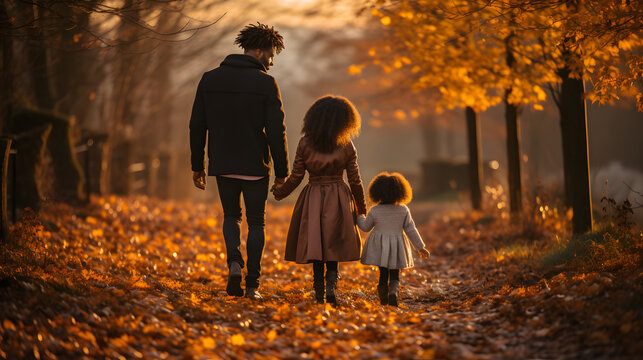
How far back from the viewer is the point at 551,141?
28234 mm

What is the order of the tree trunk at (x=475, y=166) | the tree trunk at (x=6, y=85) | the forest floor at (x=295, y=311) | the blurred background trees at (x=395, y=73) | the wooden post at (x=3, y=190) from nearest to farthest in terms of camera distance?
1. the forest floor at (x=295, y=311)
2. the wooden post at (x=3, y=190)
3. the blurred background trees at (x=395, y=73)
4. the tree trunk at (x=6, y=85)
5. the tree trunk at (x=475, y=166)

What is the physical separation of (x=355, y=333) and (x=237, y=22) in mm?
14580

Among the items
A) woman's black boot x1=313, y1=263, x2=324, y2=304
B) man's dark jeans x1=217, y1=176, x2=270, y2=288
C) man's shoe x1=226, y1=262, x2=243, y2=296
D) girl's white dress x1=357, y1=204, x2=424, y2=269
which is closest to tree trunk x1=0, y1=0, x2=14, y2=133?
man's dark jeans x1=217, y1=176, x2=270, y2=288

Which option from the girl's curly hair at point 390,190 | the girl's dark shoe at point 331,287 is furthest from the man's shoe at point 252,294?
the girl's curly hair at point 390,190

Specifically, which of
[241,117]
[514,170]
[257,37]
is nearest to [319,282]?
[241,117]

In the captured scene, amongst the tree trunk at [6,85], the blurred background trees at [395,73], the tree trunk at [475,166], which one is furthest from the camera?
the tree trunk at [475,166]

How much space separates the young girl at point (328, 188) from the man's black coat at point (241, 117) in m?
0.28

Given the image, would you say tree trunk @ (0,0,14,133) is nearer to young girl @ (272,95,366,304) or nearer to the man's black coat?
the man's black coat

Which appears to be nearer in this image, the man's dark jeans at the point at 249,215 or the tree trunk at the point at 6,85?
the man's dark jeans at the point at 249,215

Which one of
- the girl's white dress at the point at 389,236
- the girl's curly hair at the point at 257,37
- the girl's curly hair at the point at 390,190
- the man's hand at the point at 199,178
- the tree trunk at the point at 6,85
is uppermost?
the tree trunk at the point at 6,85

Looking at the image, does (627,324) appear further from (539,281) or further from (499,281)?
(499,281)

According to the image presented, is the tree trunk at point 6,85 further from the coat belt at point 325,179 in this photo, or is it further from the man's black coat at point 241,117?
the coat belt at point 325,179

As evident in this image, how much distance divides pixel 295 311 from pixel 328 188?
1113mm

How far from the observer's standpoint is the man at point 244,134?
18.0 feet
